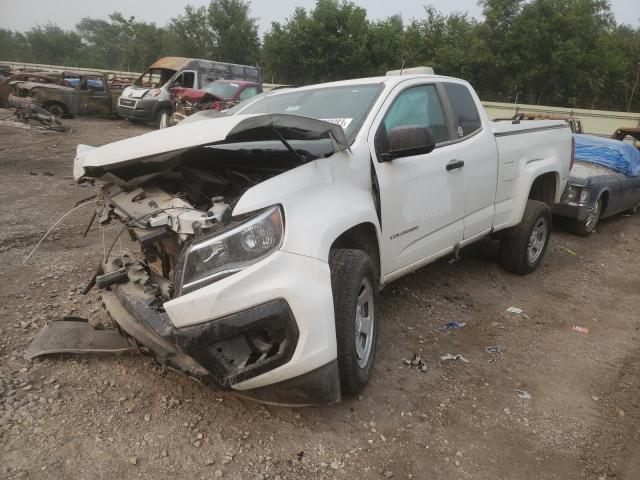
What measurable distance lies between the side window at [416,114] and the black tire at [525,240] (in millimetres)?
1553

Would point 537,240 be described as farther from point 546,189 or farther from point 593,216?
point 593,216

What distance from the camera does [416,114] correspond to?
3727 millimetres

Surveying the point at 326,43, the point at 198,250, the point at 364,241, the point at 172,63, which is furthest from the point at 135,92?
the point at 326,43

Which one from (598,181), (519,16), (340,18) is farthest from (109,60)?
(598,181)

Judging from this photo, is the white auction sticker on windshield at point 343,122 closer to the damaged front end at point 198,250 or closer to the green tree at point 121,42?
the damaged front end at point 198,250

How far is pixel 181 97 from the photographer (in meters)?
14.3

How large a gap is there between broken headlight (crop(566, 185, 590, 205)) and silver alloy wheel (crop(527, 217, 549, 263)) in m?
1.92

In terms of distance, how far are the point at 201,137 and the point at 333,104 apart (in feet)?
4.64

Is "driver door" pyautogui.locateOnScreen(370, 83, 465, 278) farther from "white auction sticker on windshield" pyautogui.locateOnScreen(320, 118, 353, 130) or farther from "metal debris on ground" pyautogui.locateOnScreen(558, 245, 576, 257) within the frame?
"metal debris on ground" pyautogui.locateOnScreen(558, 245, 576, 257)

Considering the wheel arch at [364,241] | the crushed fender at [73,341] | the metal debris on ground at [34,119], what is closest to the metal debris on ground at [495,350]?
the wheel arch at [364,241]

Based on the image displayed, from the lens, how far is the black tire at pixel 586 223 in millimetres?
7023

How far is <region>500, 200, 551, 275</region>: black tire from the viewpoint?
16.0ft

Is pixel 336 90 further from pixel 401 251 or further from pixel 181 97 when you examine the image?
pixel 181 97

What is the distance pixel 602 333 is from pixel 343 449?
8.92 ft
